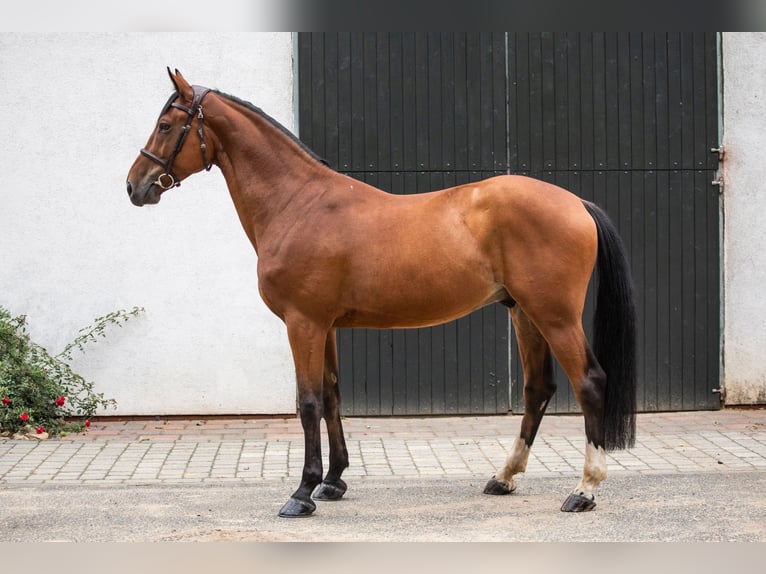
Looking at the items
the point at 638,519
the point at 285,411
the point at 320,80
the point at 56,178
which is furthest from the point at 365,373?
the point at 638,519

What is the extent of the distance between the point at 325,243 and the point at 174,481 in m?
2.00

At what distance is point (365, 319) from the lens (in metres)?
5.50

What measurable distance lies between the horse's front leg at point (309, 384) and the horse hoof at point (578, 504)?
135 centimetres

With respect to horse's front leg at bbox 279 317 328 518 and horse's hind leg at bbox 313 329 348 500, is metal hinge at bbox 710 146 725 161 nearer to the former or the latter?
horse's hind leg at bbox 313 329 348 500

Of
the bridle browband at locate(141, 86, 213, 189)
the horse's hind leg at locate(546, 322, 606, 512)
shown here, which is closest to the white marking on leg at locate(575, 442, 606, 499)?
the horse's hind leg at locate(546, 322, 606, 512)

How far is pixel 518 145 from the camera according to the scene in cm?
873

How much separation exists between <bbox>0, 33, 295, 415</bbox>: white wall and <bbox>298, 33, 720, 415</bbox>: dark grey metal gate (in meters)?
0.66

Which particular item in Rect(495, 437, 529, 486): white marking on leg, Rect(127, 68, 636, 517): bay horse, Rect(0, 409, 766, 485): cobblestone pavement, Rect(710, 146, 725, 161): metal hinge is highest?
Rect(710, 146, 725, 161): metal hinge

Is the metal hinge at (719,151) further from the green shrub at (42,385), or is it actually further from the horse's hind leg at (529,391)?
the green shrub at (42,385)

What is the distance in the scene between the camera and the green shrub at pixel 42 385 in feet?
26.0

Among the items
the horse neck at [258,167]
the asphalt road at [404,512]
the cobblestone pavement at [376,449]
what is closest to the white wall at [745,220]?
the cobblestone pavement at [376,449]

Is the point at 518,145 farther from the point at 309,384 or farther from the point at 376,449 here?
the point at 309,384

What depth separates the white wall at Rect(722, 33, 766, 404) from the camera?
347 inches

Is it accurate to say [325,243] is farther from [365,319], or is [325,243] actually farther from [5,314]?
[5,314]
